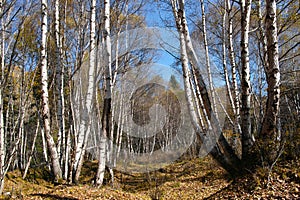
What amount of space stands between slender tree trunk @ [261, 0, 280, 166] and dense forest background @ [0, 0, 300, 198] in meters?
0.01

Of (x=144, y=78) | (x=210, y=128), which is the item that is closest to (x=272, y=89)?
(x=210, y=128)

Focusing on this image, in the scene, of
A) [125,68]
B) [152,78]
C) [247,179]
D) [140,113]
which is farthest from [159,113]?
[247,179]

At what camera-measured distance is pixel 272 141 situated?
2.95 metres

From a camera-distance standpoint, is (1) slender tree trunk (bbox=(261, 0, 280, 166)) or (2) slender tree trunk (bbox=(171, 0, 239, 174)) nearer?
(1) slender tree trunk (bbox=(261, 0, 280, 166))

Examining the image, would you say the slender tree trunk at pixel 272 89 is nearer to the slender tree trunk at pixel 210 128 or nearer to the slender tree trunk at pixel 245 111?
the slender tree trunk at pixel 245 111

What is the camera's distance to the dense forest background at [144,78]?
10.2 feet

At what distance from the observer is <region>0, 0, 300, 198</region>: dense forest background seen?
3.12 m

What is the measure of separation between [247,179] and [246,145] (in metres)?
0.43

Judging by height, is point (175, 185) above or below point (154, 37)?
below

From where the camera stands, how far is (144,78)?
13148 mm

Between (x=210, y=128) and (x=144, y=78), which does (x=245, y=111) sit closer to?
(x=210, y=128)

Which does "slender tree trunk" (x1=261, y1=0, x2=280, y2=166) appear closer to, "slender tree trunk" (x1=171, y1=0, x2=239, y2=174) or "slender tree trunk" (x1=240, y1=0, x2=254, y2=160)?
"slender tree trunk" (x1=240, y1=0, x2=254, y2=160)

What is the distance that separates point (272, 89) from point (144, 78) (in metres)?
10.5

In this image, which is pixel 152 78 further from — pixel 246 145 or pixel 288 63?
pixel 246 145
